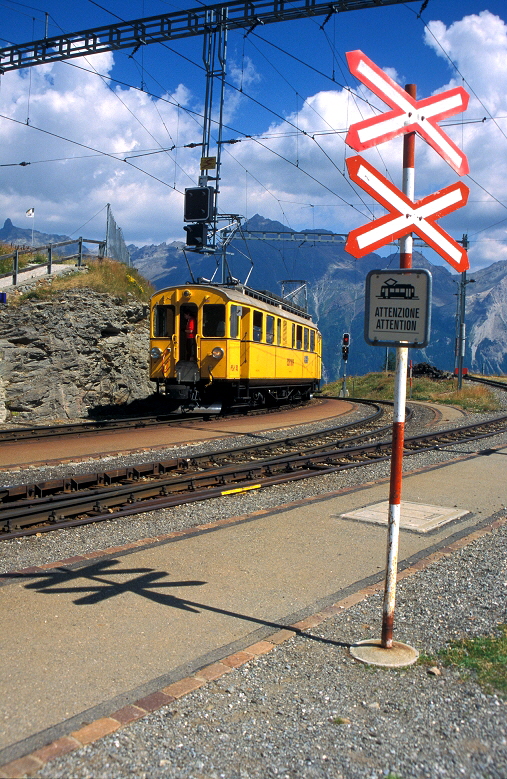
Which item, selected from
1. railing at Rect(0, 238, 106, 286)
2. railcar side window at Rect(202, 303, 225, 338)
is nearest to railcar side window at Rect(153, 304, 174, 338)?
railcar side window at Rect(202, 303, 225, 338)

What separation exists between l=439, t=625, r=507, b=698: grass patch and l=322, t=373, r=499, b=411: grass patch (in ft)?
82.4

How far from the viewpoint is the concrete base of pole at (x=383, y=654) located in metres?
3.93

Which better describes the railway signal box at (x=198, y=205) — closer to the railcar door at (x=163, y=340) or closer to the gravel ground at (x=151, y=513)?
the railcar door at (x=163, y=340)

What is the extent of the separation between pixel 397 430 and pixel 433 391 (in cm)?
3747

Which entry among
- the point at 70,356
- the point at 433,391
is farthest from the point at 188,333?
the point at 433,391

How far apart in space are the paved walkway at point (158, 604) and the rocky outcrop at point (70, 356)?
42.7 feet

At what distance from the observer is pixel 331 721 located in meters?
3.24

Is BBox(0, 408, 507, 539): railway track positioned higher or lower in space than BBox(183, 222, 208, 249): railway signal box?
lower

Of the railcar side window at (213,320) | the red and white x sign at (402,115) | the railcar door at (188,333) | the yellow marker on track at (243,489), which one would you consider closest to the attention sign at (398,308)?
the red and white x sign at (402,115)

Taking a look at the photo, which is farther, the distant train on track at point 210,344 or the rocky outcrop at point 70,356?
the rocky outcrop at point 70,356

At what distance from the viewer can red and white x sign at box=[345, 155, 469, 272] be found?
3.84m

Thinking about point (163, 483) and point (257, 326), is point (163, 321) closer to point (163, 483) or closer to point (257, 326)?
point (257, 326)

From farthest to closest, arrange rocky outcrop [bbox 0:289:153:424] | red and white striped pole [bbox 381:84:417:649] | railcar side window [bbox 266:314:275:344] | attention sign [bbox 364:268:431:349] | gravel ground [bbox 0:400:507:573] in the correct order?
railcar side window [bbox 266:314:275:344] → rocky outcrop [bbox 0:289:153:424] → gravel ground [bbox 0:400:507:573] → red and white striped pole [bbox 381:84:417:649] → attention sign [bbox 364:268:431:349]

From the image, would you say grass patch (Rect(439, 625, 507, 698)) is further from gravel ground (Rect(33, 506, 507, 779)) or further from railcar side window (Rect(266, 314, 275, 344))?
railcar side window (Rect(266, 314, 275, 344))
